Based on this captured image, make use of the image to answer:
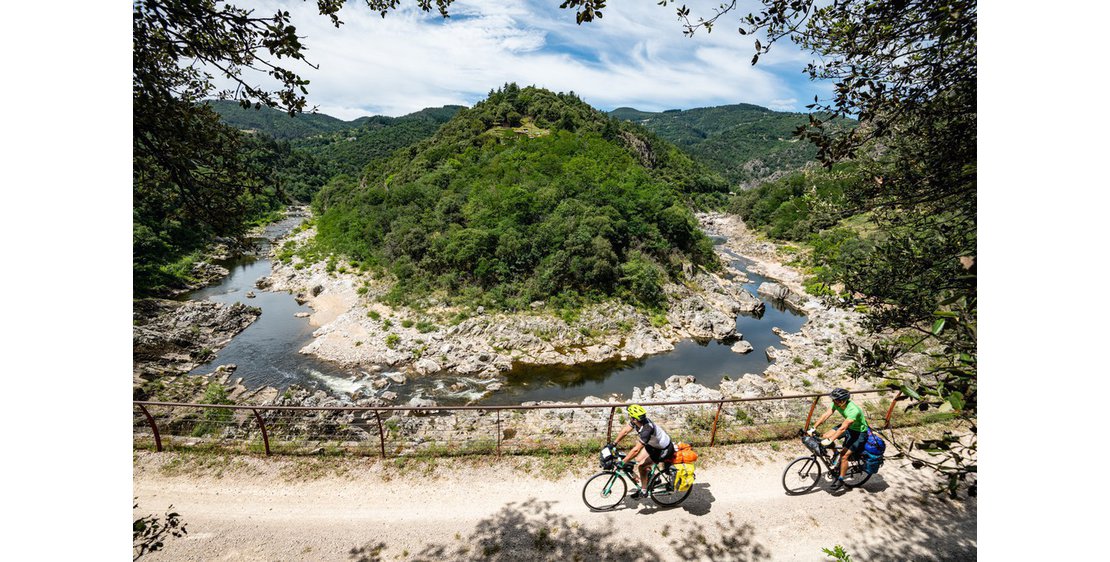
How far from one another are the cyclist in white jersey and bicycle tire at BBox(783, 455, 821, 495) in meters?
2.23

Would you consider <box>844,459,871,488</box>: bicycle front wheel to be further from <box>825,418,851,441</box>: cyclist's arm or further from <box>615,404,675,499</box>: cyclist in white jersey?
<box>615,404,675,499</box>: cyclist in white jersey

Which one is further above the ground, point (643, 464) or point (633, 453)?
point (633, 453)

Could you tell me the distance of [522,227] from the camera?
30.0 metres

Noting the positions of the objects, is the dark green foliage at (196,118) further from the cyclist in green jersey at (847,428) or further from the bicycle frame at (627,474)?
the cyclist in green jersey at (847,428)

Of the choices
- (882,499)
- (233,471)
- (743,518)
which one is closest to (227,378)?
(233,471)

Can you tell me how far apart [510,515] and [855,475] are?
5831mm

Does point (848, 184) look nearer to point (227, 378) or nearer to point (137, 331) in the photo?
point (227, 378)

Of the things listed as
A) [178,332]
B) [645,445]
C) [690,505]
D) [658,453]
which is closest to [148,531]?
[645,445]

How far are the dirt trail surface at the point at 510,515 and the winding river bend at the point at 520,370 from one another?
997 centimetres

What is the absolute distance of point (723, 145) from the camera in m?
164

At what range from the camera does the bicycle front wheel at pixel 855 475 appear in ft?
22.8

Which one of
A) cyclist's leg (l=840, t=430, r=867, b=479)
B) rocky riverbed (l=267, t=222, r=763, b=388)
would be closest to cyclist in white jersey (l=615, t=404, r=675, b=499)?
cyclist's leg (l=840, t=430, r=867, b=479)

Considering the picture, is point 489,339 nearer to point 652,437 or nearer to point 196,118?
point 652,437

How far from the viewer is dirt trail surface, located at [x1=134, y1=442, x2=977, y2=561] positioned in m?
6.03
